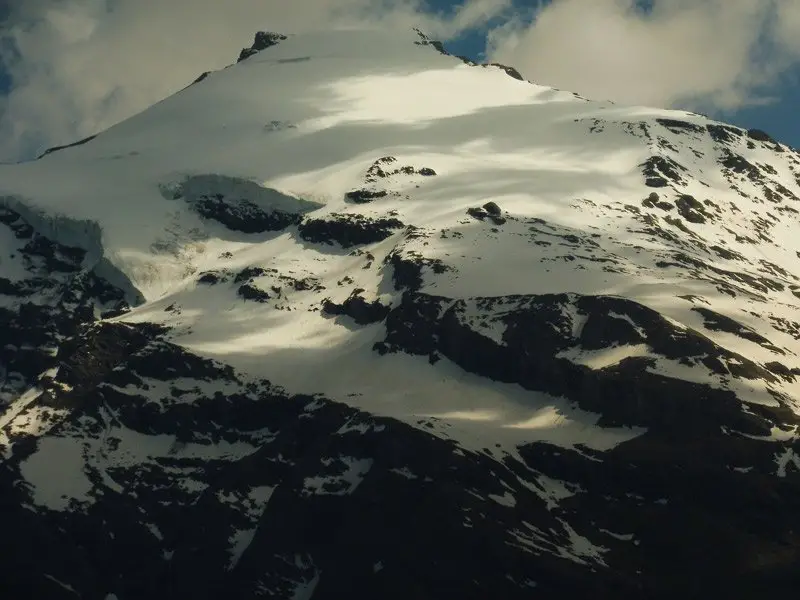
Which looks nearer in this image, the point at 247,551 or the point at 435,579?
the point at 435,579

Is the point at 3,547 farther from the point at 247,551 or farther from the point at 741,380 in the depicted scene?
the point at 741,380

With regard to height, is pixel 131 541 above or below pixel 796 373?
below

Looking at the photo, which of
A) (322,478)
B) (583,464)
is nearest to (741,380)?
(583,464)

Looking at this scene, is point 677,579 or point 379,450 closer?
point 677,579

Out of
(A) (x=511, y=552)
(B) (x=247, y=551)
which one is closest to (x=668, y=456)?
(A) (x=511, y=552)

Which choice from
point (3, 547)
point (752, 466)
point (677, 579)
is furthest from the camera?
point (3, 547)

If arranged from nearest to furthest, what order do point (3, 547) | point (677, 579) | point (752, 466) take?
point (677, 579)
point (752, 466)
point (3, 547)

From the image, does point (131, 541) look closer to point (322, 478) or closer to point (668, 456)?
point (322, 478)

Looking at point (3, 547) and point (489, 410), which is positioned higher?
point (489, 410)
